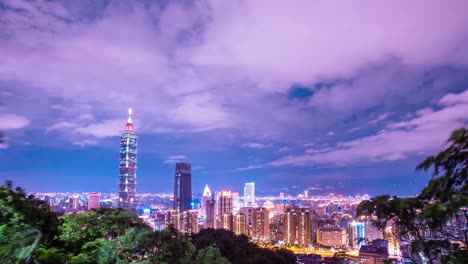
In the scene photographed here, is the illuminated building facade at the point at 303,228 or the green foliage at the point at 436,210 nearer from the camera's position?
the green foliage at the point at 436,210

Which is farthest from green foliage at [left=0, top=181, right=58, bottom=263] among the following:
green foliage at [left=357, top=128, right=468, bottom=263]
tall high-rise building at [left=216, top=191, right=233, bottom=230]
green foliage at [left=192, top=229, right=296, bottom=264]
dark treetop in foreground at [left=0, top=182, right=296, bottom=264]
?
tall high-rise building at [left=216, top=191, right=233, bottom=230]

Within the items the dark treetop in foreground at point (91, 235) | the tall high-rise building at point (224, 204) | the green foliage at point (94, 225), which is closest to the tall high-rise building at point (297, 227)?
the tall high-rise building at point (224, 204)

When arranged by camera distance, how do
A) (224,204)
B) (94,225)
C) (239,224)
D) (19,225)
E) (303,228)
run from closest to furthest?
(19,225) < (94,225) < (303,228) < (239,224) < (224,204)

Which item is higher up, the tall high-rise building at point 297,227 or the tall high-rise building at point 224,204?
the tall high-rise building at point 224,204

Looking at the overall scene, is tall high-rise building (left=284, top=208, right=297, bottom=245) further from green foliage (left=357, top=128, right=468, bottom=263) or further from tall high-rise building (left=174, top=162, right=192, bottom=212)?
tall high-rise building (left=174, top=162, right=192, bottom=212)

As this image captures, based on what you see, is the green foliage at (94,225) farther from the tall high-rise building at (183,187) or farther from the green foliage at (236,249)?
the tall high-rise building at (183,187)

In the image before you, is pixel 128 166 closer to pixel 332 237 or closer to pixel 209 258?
pixel 332 237

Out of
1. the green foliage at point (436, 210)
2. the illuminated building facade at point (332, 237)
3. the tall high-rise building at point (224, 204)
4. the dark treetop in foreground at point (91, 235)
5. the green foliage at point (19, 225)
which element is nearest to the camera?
the green foliage at point (436, 210)

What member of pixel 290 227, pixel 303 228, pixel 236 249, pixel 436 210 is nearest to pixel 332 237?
pixel 303 228
